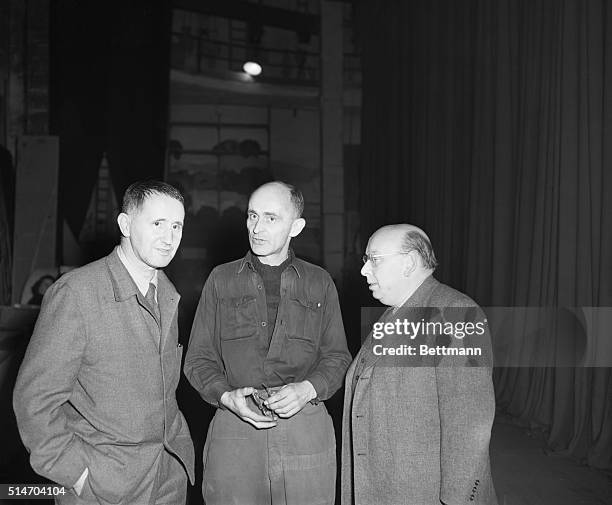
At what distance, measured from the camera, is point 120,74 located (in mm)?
9883

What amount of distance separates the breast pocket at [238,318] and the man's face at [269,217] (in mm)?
201

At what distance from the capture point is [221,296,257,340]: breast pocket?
228 centimetres

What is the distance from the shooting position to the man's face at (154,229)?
1901 mm

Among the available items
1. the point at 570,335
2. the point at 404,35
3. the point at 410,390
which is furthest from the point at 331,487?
the point at 404,35

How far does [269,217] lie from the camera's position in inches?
87.6

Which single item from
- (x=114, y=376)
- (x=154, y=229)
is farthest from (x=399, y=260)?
(x=114, y=376)

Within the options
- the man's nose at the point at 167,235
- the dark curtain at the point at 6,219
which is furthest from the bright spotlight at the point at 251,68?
the man's nose at the point at 167,235

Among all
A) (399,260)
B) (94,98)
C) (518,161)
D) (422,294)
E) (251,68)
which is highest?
(251,68)

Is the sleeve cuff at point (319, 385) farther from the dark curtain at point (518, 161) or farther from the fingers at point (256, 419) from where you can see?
the dark curtain at point (518, 161)

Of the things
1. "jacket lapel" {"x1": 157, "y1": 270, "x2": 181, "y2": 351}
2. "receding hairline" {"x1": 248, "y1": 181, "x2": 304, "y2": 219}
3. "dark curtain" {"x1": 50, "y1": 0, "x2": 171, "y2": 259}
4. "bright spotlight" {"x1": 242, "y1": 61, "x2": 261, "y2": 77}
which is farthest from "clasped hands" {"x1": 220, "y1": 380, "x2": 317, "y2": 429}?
"bright spotlight" {"x1": 242, "y1": 61, "x2": 261, "y2": 77}

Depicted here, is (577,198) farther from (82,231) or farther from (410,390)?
(82,231)

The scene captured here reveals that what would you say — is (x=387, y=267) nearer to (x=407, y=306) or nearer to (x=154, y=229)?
(x=407, y=306)

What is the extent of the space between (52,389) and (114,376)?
0.59 ft

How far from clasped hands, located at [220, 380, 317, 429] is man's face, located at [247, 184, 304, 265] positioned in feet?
1.69
